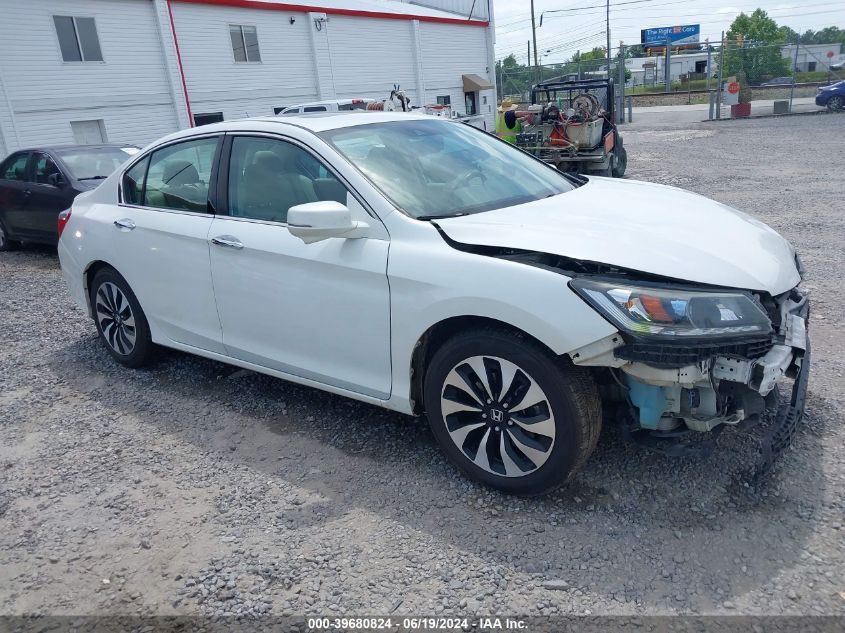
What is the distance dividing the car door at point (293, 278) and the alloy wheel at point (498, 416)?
41cm

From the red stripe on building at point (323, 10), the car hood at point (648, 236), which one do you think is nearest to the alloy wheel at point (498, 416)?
the car hood at point (648, 236)

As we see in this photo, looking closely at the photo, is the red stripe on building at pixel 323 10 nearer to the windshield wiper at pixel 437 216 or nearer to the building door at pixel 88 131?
the building door at pixel 88 131

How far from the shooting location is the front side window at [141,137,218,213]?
4008mm

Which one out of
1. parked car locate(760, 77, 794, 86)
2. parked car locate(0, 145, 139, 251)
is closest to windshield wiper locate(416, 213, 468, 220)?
parked car locate(0, 145, 139, 251)

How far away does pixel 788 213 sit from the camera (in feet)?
28.2

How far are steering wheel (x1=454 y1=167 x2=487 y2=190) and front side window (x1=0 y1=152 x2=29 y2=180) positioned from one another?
26.7 ft

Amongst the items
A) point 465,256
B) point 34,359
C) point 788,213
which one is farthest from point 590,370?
point 788,213

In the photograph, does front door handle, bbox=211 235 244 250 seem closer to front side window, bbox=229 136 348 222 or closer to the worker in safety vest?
front side window, bbox=229 136 348 222

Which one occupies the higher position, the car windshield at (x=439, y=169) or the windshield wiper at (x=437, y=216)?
the car windshield at (x=439, y=169)

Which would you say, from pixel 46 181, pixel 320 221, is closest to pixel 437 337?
pixel 320 221

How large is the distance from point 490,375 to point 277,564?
1195 millimetres

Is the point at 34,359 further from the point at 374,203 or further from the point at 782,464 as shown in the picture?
the point at 782,464

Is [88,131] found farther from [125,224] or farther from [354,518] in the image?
[354,518]

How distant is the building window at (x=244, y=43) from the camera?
20.4 meters
